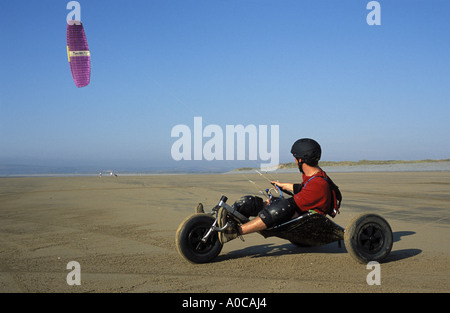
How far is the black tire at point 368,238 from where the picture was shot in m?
4.46

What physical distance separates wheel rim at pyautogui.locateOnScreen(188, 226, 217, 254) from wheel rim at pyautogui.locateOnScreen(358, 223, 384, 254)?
1.77m

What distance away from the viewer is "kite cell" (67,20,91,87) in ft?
39.3

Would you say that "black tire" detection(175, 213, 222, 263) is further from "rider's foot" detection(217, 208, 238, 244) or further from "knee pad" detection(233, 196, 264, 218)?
"knee pad" detection(233, 196, 264, 218)

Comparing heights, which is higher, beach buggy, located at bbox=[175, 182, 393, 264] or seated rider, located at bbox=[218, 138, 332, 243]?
seated rider, located at bbox=[218, 138, 332, 243]

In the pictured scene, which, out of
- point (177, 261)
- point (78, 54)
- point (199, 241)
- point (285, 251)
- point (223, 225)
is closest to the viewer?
point (223, 225)

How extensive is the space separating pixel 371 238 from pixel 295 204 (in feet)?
3.26

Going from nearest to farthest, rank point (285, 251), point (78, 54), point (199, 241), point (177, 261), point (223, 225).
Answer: point (223, 225)
point (199, 241)
point (177, 261)
point (285, 251)
point (78, 54)

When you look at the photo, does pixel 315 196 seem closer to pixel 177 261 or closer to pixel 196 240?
Answer: pixel 196 240

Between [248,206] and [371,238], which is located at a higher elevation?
[248,206]

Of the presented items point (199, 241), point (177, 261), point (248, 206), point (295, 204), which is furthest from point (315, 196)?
point (177, 261)

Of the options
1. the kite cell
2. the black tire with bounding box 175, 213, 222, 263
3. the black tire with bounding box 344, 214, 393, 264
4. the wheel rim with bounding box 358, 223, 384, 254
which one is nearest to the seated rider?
the black tire with bounding box 175, 213, 222, 263

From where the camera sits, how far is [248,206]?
4746 mm

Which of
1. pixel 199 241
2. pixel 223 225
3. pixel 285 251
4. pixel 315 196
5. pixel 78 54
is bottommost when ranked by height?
pixel 285 251
